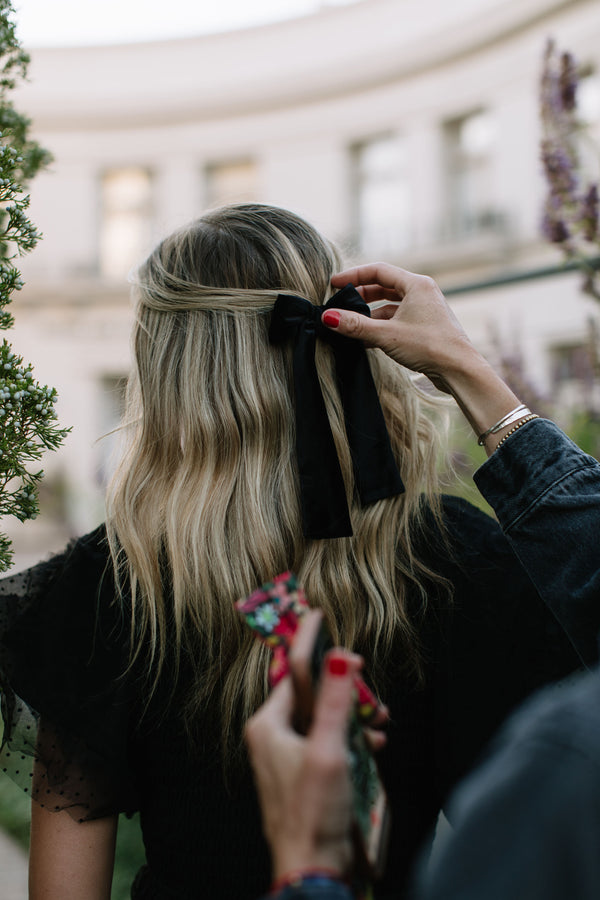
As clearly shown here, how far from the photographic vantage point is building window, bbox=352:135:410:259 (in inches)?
547

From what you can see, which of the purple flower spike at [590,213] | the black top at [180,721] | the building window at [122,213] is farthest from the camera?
the building window at [122,213]

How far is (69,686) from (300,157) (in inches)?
578

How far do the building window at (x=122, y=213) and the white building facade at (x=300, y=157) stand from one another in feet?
0.10

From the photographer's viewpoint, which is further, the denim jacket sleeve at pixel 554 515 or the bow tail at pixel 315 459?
the bow tail at pixel 315 459

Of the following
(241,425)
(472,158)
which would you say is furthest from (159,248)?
(472,158)

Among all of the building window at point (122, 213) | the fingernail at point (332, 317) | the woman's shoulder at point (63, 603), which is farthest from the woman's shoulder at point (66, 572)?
the building window at point (122, 213)

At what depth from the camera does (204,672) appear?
1308 mm

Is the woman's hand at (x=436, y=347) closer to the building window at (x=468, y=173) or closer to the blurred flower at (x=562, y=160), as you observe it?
the blurred flower at (x=562, y=160)

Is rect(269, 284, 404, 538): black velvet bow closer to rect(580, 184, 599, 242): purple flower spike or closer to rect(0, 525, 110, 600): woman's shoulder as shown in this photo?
rect(0, 525, 110, 600): woman's shoulder

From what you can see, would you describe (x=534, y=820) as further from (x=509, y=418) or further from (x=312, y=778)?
(x=509, y=418)

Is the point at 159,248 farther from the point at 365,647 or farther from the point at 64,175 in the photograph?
the point at 64,175

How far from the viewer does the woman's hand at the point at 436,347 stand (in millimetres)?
1313

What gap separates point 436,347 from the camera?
52.9 inches

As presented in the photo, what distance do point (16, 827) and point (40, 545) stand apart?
36.7 ft
